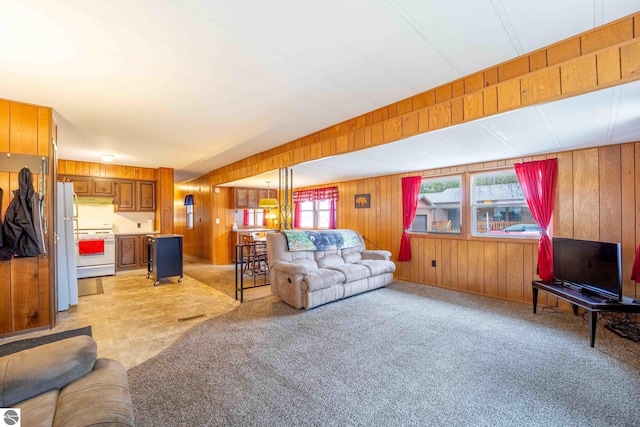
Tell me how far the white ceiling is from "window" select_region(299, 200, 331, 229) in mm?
3998

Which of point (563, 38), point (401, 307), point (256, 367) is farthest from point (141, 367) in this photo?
point (563, 38)

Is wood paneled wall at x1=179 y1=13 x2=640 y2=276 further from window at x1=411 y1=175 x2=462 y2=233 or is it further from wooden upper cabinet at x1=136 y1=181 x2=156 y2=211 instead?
wooden upper cabinet at x1=136 y1=181 x2=156 y2=211

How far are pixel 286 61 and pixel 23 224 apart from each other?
318 cm

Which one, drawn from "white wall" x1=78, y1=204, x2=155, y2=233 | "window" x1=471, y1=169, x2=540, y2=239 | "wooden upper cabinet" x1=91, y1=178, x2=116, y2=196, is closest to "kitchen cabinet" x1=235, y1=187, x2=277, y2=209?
"white wall" x1=78, y1=204, x2=155, y2=233

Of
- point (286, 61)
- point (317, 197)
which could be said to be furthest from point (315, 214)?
point (286, 61)

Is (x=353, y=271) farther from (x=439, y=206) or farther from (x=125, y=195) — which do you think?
(x=125, y=195)

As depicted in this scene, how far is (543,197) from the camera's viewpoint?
3.88 metres

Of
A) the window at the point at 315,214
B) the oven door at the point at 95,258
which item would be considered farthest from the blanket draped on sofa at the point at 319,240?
the oven door at the point at 95,258

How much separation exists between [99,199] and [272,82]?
6363 millimetres

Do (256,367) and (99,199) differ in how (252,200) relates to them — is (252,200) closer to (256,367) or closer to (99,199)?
(99,199)

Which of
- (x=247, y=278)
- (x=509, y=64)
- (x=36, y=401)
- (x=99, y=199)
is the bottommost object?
(x=247, y=278)

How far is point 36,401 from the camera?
3.92 ft

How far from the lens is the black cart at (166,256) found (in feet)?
16.9

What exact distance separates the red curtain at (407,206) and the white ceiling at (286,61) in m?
1.73
